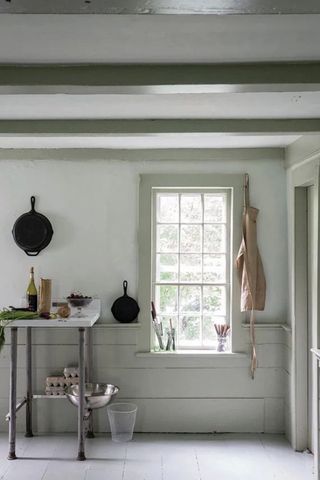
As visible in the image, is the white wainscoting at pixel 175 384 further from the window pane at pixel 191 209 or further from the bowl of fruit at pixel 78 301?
the window pane at pixel 191 209

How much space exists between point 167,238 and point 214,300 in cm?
71

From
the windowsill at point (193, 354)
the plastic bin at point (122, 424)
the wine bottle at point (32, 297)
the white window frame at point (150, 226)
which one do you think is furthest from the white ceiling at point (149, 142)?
the plastic bin at point (122, 424)

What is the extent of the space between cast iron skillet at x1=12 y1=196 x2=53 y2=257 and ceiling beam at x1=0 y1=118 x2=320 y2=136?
1.23m

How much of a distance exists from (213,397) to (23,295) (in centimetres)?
190


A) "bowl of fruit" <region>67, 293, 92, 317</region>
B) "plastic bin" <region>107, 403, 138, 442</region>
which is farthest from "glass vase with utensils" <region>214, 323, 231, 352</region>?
"bowl of fruit" <region>67, 293, 92, 317</region>

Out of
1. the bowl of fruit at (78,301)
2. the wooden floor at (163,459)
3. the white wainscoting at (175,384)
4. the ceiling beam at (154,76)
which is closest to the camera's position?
the ceiling beam at (154,76)

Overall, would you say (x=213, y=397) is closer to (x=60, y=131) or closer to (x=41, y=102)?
(x=60, y=131)

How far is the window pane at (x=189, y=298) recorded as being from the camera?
4.77 metres

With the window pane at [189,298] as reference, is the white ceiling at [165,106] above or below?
above

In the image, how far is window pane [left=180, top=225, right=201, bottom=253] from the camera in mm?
4781

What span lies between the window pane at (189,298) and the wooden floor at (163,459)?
1097 millimetres

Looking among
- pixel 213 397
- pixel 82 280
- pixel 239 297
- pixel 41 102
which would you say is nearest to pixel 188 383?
pixel 213 397

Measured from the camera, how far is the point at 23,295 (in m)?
4.68

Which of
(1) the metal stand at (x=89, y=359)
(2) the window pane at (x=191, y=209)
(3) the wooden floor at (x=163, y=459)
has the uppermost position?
(2) the window pane at (x=191, y=209)
